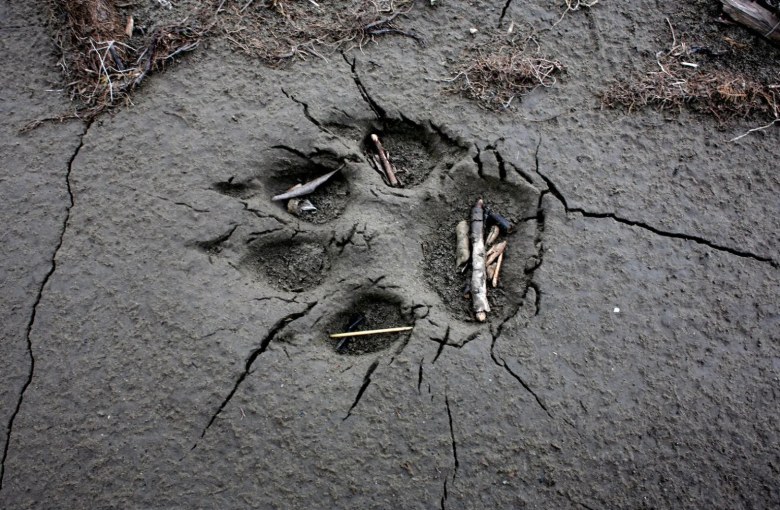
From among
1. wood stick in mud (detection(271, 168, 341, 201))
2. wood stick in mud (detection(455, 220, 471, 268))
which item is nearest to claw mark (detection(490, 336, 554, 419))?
wood stick in mud (detection(455, 220, 471, 268))

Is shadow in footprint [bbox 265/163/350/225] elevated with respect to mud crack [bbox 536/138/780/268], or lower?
lower

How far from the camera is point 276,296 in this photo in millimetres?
2260

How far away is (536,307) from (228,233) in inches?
51.3

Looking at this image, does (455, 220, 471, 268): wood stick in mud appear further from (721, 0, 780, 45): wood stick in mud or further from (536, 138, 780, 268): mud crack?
(721, 0, 780, 45): wood stick in mud

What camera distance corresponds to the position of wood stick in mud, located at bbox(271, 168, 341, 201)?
2461mm

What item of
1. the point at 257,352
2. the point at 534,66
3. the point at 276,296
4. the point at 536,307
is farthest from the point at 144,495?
the point at 534,66

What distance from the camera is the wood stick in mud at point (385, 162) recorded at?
99.3 inches

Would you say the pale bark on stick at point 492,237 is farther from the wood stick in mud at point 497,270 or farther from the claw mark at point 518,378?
the claw mark at point 518,378

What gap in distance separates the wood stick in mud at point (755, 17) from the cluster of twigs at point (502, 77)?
1017mm

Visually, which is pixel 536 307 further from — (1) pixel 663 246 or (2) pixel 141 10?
(2) pixel 141 10

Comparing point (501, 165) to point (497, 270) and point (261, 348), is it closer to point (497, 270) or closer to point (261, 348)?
point (497, 270)

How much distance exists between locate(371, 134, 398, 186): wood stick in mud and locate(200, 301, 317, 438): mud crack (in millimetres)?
676

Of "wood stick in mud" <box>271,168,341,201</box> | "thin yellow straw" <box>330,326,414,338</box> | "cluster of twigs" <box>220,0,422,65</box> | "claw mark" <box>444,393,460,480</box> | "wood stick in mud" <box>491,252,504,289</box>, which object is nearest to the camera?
"claw mark" <box>444,393,460,480</box>

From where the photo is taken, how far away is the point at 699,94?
8.80ft
